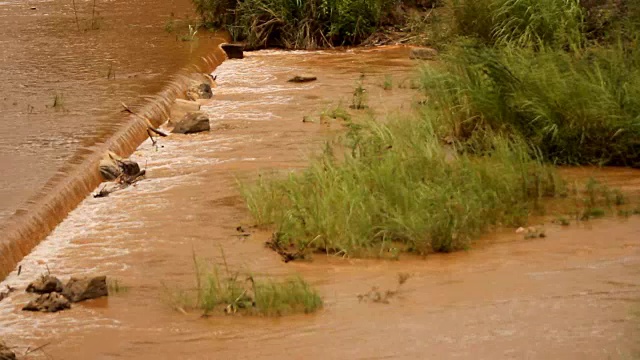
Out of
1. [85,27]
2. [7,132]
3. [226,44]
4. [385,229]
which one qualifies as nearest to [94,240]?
[385,229]

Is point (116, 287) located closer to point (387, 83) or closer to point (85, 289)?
point (85, 289)

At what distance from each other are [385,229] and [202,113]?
13.4 feet

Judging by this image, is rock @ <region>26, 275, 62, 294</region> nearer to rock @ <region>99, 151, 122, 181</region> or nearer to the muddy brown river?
the muddy brown river

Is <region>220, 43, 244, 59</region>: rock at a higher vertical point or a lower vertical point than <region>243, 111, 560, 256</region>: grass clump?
higher

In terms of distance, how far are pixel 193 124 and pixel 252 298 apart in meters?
4.49

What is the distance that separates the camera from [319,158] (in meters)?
8.04

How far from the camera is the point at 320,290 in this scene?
19.5ft

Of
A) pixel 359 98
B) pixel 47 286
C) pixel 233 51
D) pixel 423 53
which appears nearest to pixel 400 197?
pixel 47 286

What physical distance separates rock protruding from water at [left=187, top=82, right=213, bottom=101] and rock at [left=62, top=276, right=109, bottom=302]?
5.56m

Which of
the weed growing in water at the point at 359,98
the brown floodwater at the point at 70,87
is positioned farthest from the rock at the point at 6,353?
the weed growing in water at the point at 359,98

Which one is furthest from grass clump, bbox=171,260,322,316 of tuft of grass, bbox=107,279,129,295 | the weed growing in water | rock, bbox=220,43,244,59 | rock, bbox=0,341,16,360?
rock, bbox=220,43,244,59

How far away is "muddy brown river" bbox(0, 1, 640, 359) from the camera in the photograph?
5109mm

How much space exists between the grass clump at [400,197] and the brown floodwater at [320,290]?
5.9 inches

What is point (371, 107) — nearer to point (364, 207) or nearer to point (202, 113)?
point (202, 113)
